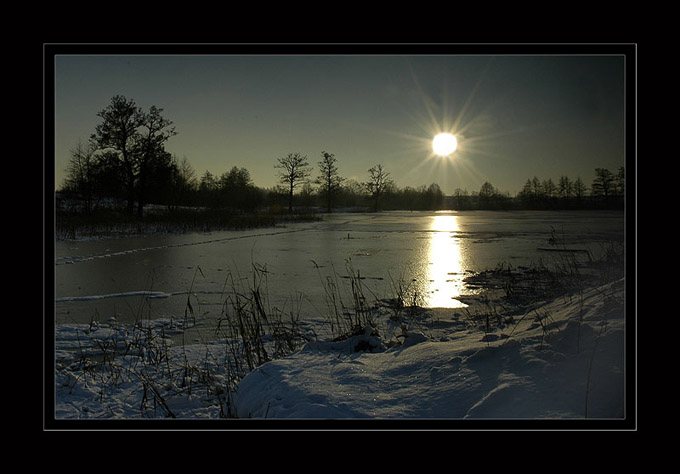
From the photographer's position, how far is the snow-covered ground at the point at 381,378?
1.47 meters

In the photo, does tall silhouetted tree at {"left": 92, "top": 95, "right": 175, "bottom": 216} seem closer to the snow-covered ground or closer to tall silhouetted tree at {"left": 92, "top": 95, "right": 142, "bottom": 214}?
tall silhouetted tree at {"left": 92, "top": 95, "right": 142, "bottom": 214}

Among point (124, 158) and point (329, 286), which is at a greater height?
point (124, 158)

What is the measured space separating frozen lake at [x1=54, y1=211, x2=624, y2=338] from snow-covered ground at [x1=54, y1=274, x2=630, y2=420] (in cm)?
62

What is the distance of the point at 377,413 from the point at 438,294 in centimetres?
284

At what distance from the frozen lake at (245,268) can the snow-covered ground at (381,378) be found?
24.4 inches

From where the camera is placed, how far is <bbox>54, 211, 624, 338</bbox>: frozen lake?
12.4ft

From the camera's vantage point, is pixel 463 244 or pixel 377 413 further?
pixel 463 244

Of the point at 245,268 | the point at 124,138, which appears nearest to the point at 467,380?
the point at 245,268

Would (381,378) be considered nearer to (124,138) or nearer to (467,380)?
(467,380)

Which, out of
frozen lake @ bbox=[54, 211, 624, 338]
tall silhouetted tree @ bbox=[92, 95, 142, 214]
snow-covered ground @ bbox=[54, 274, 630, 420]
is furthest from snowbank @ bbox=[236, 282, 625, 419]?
tall silhouetted tree @ bbox=[92, 95, 142, 214]
